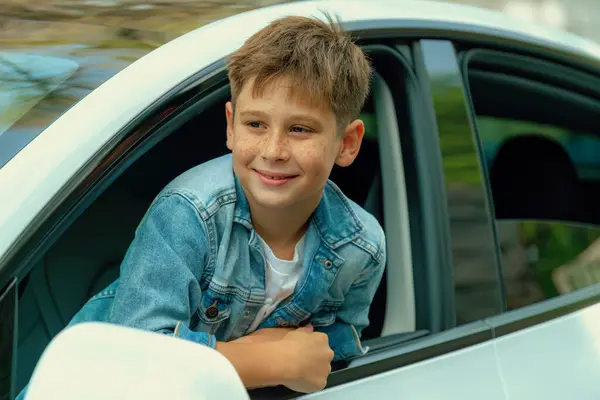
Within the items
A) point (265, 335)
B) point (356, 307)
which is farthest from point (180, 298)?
point (356, 307)

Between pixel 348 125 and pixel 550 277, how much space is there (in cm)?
99

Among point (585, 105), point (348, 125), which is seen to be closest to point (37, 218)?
point (348, 125)

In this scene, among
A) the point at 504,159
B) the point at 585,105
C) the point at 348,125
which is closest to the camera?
the point at 348,125

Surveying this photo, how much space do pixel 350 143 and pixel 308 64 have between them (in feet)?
0.83

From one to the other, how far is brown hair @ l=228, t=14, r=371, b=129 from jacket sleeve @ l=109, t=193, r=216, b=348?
263mm

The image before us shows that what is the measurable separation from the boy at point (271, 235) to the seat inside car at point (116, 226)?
1.19 feet

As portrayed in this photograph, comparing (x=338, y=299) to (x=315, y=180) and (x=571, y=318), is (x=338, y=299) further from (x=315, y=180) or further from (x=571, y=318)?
(x=571, y=318)

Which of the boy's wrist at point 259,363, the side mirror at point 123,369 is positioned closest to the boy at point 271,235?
the boy's wrist at point 259,363

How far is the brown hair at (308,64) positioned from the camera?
179cm

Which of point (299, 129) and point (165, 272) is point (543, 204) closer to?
point (299, 129)

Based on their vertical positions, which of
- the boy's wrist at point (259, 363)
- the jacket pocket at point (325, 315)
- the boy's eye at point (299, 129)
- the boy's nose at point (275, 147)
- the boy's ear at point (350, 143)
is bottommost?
the boy's wrist at point (259, 363)

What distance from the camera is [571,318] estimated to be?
2.27 m

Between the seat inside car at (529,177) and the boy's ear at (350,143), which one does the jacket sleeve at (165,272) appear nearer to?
the boy's ear at (350,143)

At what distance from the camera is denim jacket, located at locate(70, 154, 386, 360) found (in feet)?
5.67
